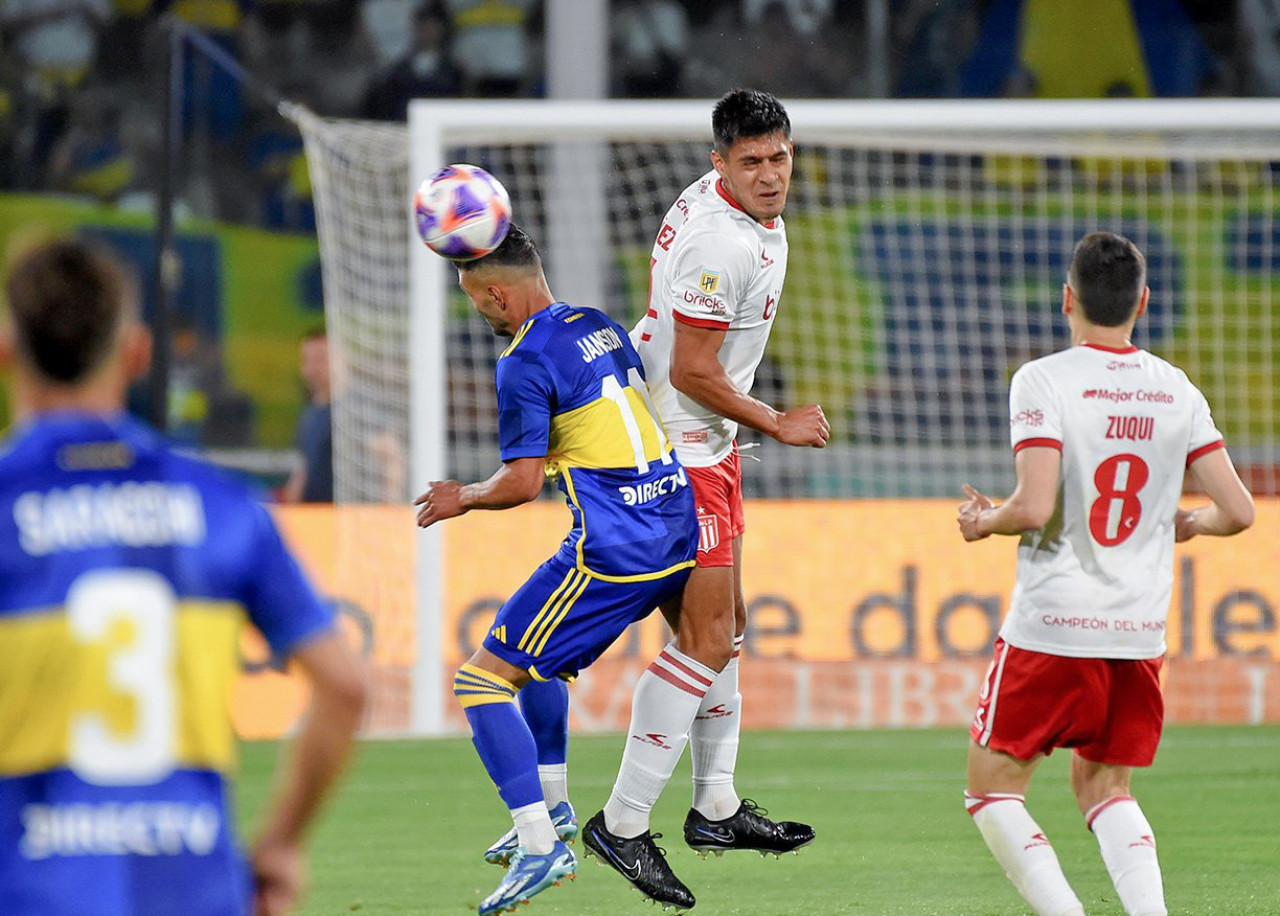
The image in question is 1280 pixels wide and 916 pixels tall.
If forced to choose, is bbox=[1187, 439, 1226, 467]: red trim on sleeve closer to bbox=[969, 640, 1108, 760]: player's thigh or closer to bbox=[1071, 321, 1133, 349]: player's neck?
bbox=[1071, 321, 1133, 349]: player's neck

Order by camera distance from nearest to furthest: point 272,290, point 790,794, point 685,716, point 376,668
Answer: point 685,716
point 790,794
point 376,668
point 272,290

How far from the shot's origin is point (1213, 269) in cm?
1573

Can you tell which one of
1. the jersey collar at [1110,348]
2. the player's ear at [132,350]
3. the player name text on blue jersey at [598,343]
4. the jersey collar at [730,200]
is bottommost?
the player name text on blue jersey at [598,343]

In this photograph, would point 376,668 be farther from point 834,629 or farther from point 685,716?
point 685,716

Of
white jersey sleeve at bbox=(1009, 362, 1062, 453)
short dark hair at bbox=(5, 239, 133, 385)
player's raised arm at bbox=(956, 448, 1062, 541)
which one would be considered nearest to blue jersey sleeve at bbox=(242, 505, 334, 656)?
short dark hair at bbox=(5, 239, 133, 385)

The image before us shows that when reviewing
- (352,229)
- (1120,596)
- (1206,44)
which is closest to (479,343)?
(352,229)

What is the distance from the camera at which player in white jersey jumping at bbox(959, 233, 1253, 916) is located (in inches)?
188

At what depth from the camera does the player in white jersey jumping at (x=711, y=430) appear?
5.72 m

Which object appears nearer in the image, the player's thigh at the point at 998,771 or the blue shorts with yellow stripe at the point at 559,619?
the player's thigh at the point at 998,771

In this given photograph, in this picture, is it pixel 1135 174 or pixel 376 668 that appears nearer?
pixel 376 668

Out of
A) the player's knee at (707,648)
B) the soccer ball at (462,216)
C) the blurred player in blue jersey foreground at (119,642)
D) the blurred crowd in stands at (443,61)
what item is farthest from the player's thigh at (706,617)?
the blurred crowd in stands at (443,61)

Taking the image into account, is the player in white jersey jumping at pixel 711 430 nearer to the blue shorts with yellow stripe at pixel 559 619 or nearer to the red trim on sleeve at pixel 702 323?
the red trim on sleeve at pixel 702 323

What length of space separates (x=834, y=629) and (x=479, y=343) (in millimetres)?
4823

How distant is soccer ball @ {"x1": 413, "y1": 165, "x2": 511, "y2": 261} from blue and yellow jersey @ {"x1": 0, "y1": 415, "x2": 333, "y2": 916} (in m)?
3.28
